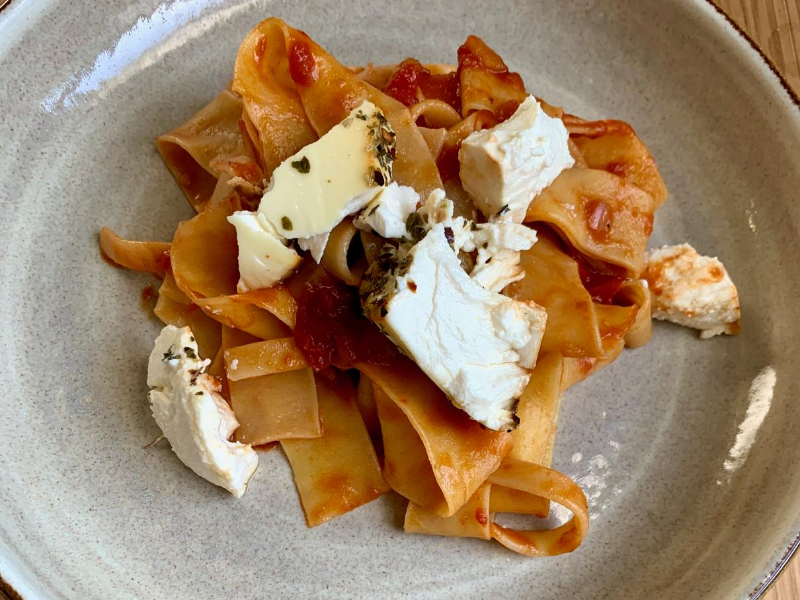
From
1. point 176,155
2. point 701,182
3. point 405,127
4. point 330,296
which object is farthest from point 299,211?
point 701,182

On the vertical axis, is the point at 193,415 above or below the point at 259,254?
below

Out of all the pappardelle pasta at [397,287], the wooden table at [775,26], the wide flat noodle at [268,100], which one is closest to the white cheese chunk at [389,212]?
the pappardelle pasta at [397,287]

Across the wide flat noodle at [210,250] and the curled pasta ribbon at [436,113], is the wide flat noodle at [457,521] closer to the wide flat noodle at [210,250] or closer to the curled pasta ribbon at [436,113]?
the wide flat noodle at [210,250]

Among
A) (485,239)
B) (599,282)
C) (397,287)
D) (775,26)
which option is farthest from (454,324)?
(775,26)

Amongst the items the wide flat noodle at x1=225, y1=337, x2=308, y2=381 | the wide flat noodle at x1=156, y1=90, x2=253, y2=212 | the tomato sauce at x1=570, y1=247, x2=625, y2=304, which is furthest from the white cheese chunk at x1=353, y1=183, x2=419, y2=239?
the tomato sauce at x1=570, y1=247, x2=625, y2=304

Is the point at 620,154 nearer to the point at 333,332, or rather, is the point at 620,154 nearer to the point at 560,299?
the point at 560,299

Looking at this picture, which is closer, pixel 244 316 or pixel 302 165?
pixel 302 165

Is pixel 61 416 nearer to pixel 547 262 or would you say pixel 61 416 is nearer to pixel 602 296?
pixel 547 262

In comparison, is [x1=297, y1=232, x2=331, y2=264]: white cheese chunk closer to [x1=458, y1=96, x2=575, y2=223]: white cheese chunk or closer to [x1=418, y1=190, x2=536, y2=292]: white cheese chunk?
[x1=418, y1=190, x2=536, y2=292]: white cheese chunk
